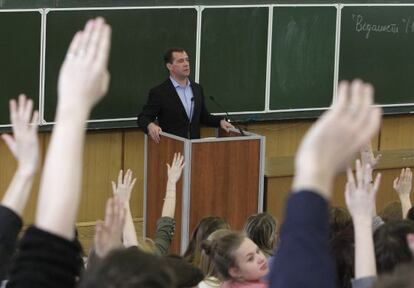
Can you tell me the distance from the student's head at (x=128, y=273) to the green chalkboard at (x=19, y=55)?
5.60 meters

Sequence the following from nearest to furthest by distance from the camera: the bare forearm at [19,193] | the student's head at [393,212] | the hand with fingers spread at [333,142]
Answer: the hand with fingers spread at [333,142]
the bare forearm at [19,193]
the student's head at [393,212]

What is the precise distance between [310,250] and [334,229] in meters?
2.34

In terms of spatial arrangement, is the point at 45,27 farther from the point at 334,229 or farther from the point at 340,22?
the point at 334,229

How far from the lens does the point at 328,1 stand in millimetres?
8461

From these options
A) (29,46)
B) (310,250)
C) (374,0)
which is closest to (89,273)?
(310,250)

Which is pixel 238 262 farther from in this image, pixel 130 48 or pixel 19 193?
pixel 130 48

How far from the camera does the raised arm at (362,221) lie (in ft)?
6.97

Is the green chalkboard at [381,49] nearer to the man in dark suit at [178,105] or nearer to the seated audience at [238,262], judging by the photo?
the man in dark suit at [178,105]

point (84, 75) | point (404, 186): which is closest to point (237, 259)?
point (404, 186)

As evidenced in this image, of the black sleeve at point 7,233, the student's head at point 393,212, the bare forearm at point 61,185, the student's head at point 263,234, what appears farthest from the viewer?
the student's head at point 393,212

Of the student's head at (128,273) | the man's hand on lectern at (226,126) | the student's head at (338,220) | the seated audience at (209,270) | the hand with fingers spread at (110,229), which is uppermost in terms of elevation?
the student's head at (128,273)

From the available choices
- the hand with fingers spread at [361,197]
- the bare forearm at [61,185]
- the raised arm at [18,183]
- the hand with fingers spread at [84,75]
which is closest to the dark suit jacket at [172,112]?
the hand with fingers spread at [361,197]

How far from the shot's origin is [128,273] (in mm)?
1562

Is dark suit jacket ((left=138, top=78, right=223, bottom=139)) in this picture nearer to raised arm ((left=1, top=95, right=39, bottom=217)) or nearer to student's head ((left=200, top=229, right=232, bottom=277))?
student's head ((left=200, top=229, right=232, bottom=277))
